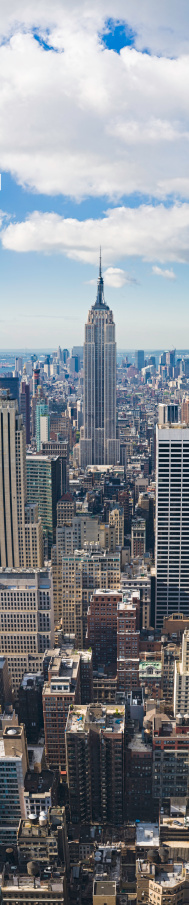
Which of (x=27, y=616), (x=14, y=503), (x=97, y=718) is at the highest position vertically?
(x=14, y=503)

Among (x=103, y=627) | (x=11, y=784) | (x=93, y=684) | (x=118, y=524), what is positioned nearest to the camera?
(x=11, y=784)

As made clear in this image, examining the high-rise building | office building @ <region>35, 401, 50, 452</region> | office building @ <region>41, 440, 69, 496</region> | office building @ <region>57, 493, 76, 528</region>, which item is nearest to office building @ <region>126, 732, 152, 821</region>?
the high-rise building

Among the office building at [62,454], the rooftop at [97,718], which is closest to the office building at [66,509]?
the office building at [62,454]

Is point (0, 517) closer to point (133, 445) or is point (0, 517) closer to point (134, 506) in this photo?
point (134, 506)

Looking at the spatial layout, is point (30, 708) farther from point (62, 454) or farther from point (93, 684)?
point (62, 454)

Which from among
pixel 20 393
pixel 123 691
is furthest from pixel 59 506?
pixel 20 393

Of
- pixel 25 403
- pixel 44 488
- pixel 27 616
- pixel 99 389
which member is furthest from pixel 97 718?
pixel 25 403

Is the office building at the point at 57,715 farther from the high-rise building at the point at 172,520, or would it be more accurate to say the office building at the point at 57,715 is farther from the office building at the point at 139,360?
the office building at the point at 139,360
